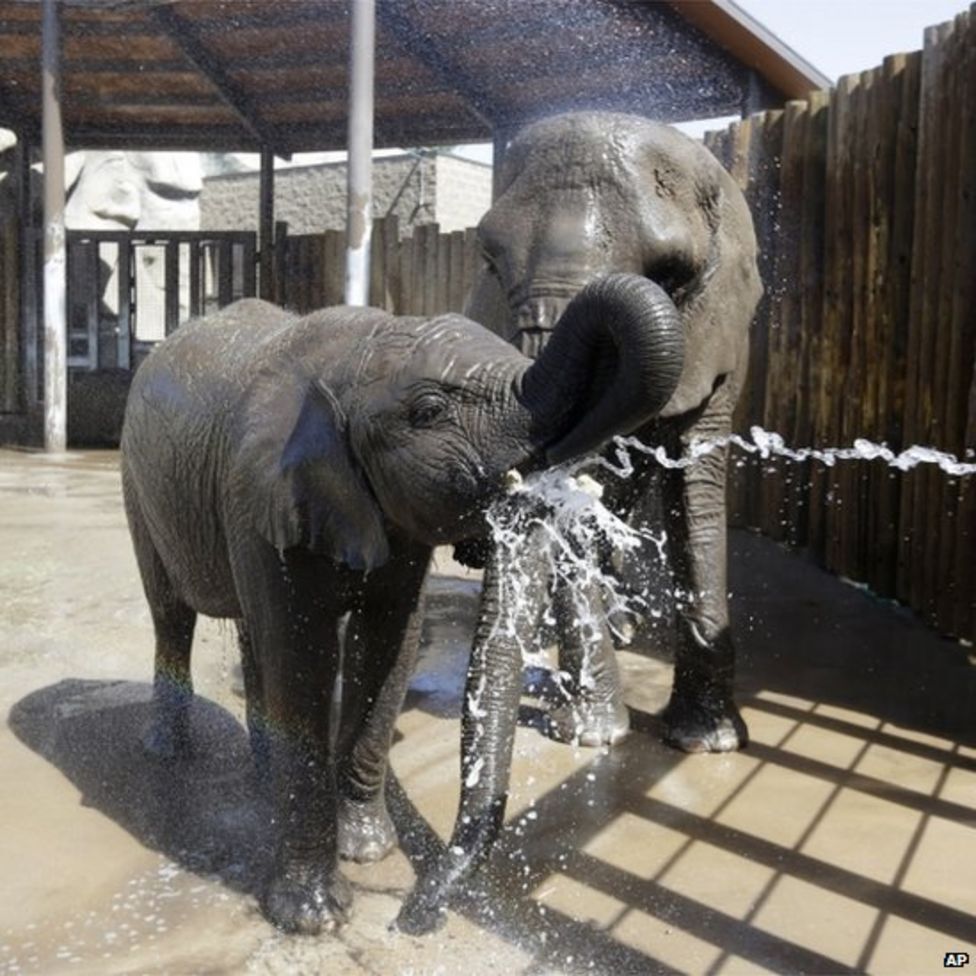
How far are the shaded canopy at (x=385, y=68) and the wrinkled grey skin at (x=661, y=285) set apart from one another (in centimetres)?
528

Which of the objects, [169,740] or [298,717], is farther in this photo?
[169,740]

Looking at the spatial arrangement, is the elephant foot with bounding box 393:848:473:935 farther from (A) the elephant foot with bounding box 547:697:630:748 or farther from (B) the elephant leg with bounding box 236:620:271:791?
(A) the elephant foot with bounding box 547:697:630:748

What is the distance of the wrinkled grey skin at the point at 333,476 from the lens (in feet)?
8.28

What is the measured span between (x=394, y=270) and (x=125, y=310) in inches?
145

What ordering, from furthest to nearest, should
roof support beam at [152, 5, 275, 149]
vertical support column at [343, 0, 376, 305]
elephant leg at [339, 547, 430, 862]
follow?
1. roof support beam at [152, 5, 275, 149]
2. vertical support column at [343, 0, 376, 305]
3. elephant leg at [339, 547, 430, 862]

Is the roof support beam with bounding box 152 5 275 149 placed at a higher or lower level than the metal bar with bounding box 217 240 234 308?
higher

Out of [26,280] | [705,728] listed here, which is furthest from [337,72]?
[705,728]

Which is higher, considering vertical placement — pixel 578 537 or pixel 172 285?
pixel 172 285

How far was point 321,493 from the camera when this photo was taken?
2914mm

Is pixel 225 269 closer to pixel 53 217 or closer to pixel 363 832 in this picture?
pixel 53 217

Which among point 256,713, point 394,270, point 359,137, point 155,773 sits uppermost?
point 359,137

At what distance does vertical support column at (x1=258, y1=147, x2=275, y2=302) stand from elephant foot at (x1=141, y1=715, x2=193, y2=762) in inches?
451

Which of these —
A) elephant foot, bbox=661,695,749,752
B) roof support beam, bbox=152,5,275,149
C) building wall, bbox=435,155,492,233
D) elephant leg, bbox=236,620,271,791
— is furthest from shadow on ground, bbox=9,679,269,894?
building wall, bbox=435,155,492,233

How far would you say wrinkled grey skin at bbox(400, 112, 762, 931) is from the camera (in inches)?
173
